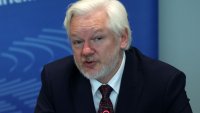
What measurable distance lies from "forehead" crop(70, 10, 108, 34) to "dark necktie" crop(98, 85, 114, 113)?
0.24 meters

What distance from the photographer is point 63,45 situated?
206 centimetres

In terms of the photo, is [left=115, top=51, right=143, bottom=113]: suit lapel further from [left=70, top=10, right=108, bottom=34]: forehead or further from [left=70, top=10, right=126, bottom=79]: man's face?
[left=70, top=10, right=108, bottom=34]: forehead

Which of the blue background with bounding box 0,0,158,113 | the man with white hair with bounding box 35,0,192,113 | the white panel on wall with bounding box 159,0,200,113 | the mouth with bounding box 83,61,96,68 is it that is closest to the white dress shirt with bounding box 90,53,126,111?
the man with white hair with bounding box 35,0,192,113

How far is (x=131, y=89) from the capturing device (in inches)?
54.1

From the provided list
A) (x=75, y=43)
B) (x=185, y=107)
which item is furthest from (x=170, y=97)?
(x=75, y=43)

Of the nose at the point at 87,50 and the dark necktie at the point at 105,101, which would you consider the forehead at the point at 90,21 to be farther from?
the dark necktie at the point at 105,101

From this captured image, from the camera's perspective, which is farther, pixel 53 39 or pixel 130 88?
pixel 53 39

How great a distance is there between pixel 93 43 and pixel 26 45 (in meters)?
0.73

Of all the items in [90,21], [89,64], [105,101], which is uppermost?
[90,21]

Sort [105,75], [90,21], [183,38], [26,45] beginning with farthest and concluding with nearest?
[183,38] < [26,45] < [105,75] < [90,21]

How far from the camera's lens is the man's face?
126 centimetres

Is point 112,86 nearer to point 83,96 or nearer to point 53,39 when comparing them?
point 83,96

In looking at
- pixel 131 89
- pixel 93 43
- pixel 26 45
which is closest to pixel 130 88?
pixel 131 89

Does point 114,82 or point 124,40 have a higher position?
point 124,40
